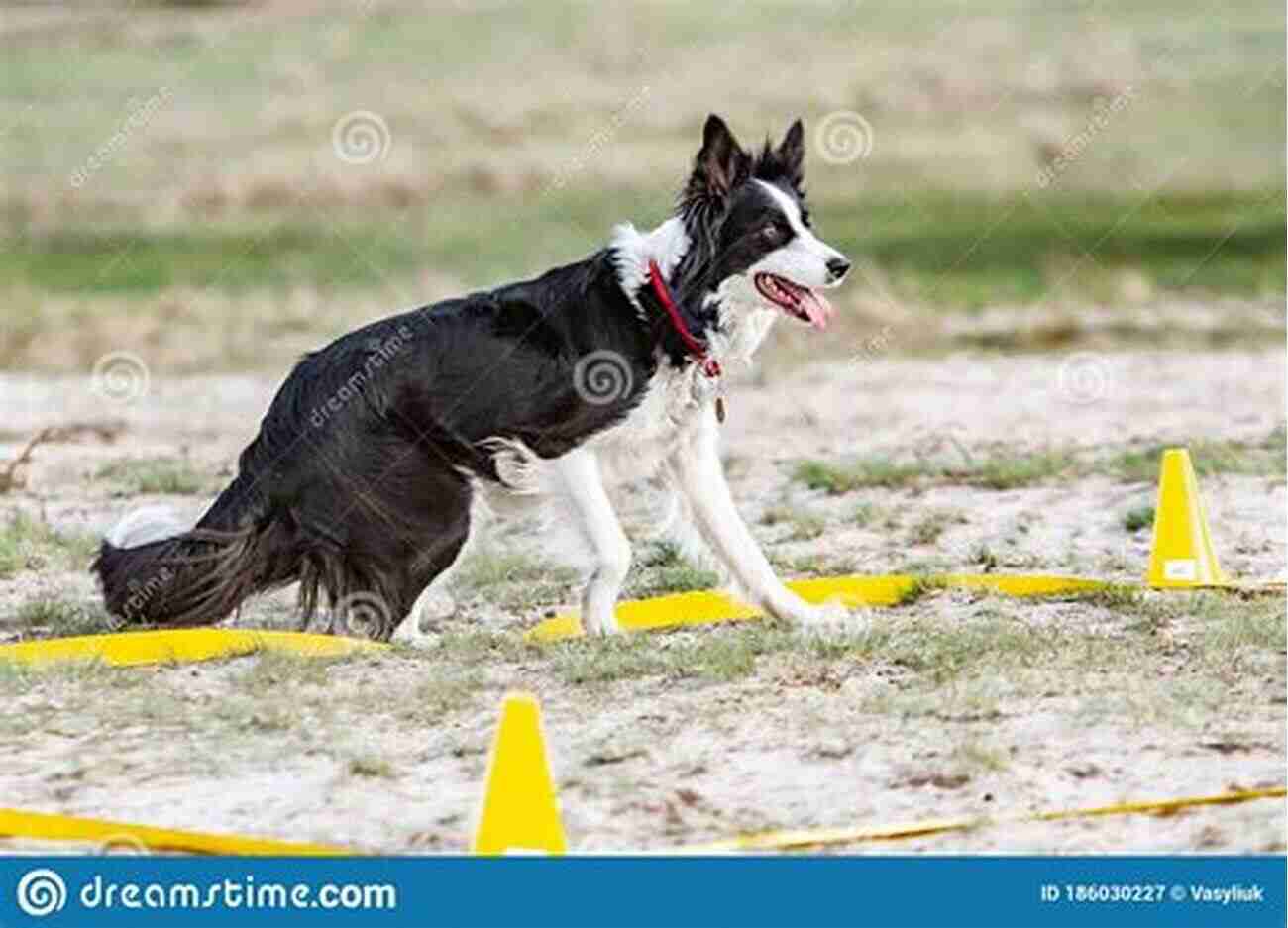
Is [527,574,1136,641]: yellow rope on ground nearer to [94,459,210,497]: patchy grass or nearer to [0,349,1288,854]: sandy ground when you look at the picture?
[0,349,1288,854]: sandy ground

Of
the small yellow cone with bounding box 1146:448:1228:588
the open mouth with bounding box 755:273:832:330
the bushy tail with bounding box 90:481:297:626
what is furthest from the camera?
the small yellow cone with bounding box 1146:448:1228:588

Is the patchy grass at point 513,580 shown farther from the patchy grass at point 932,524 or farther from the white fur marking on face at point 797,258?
the white fur marking on face at point 797,258

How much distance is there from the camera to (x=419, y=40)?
110 feet

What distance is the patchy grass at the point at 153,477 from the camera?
12577 mm

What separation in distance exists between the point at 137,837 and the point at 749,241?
286cm

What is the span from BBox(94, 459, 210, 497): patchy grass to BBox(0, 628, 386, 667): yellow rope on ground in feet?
11.5

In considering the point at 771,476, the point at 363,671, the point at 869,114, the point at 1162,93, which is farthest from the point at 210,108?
the point at 363,671

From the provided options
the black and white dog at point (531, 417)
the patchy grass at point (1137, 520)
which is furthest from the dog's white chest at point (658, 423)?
the patchy grass at point (1137, 520)

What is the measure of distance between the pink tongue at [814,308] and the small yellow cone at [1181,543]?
1.70 meters

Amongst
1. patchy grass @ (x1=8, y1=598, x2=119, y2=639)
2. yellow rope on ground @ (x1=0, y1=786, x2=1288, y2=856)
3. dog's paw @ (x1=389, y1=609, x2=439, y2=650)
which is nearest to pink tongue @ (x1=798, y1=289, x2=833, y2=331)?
dog's paw @ (x1=389, y1=609, x2=439, y2=650)

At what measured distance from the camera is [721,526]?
9.20m

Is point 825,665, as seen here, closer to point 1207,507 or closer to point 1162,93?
point 1207,507

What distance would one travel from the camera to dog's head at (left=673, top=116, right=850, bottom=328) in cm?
881

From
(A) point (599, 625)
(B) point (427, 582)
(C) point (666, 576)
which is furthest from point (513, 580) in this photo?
(A) point (599, 625)
